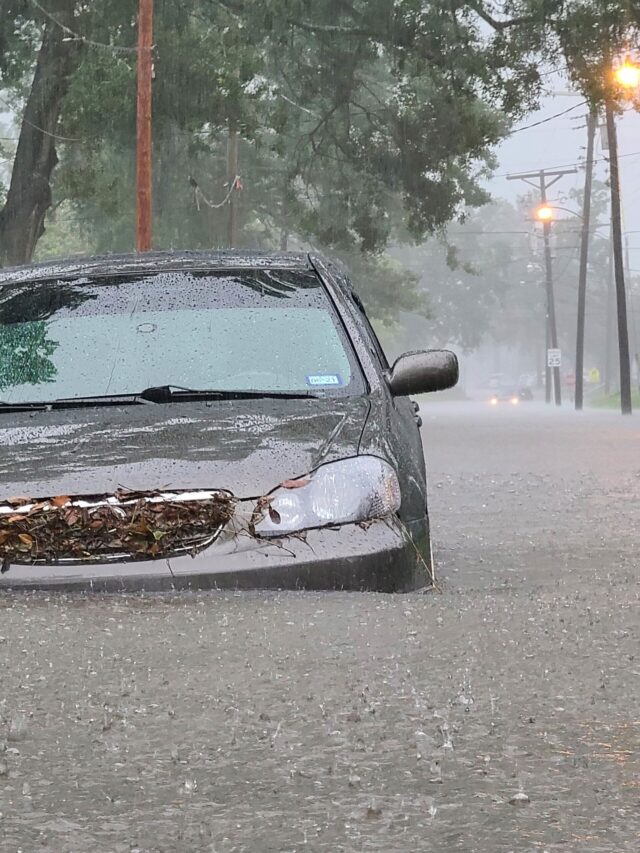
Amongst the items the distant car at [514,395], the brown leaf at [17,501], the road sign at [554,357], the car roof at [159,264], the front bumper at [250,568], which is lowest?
the distant car at [514,395]

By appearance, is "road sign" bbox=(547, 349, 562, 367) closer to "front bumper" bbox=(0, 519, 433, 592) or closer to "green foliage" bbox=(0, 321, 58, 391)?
"green foliage" bbox=(0, 321, 58, 391)

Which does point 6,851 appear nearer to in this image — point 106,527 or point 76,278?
point 106,527

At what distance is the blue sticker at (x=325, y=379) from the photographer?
6.48m

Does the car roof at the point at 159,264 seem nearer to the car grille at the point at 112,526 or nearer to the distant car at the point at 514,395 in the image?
the car grille at the point at 112,526

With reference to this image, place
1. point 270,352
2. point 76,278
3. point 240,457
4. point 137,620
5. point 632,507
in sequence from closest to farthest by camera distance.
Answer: point 137,620, point 240,457, point 270,352, point 76,278, point 632,507

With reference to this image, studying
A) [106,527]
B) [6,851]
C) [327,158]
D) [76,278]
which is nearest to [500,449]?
[327,158]

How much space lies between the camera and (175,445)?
18.7 ft

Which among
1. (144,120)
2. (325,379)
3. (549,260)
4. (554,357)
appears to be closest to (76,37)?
(144,120)

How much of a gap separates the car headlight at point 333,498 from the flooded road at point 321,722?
250 mm

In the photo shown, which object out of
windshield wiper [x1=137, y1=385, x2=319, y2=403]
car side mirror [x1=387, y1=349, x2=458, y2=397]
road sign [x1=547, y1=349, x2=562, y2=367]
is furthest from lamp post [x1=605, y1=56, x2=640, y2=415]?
windshield wiper [x1=137, y1=385, x2=319, y2=403]

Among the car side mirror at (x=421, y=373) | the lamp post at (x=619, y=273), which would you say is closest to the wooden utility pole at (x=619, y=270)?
the lamp post at (x=619, y=273)

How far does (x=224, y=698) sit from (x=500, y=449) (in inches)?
852

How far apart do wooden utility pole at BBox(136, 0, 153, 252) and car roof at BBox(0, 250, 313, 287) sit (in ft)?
71.4

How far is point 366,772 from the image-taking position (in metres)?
3.88
